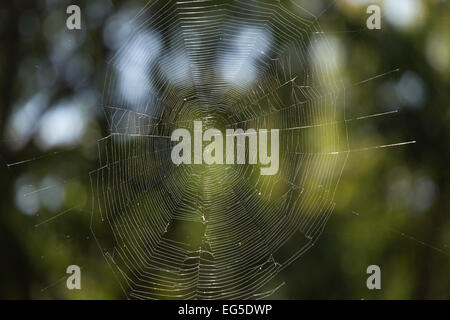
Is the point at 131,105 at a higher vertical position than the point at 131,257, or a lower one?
higher

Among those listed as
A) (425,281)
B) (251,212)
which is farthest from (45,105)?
(425,281)

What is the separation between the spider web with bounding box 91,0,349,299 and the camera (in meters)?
→ 4.11

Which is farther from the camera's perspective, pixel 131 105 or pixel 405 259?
pixel 405 259

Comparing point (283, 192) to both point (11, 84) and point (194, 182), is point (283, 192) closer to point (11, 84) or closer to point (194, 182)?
point (194, 182)

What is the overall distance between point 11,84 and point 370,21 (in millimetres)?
3336

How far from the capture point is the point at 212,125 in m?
4.30

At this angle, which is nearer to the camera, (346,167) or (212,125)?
(212,125)

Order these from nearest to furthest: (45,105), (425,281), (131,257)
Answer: (131,257)
(45,105)
(425,281)

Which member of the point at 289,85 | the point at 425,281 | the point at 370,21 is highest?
the point at 370,21

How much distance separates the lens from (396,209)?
18.7 feet

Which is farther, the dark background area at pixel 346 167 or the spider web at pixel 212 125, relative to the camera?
the dark background area at pixel 346 167

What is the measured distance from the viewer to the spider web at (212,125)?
4.11 meters

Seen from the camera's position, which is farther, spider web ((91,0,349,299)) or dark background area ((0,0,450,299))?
dark background area ((0,0,450,299))

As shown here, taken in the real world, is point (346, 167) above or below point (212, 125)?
below
